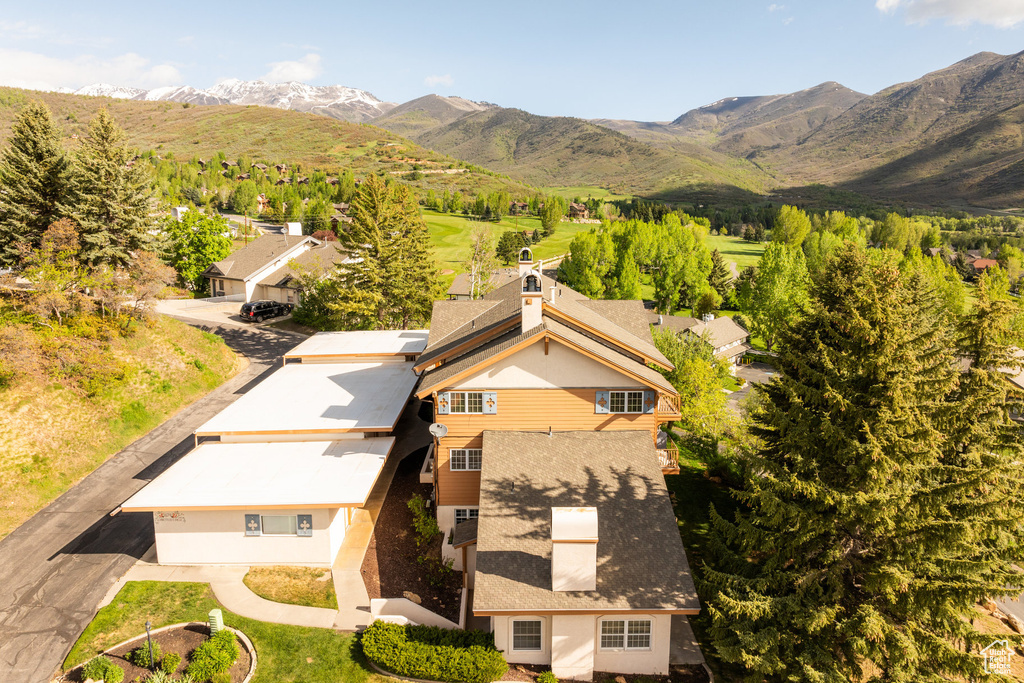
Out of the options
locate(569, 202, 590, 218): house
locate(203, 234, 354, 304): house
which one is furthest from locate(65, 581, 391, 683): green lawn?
locate(569, 202, 590, 218): house

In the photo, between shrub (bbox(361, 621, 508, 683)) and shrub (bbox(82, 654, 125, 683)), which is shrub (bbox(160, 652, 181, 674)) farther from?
shrub (bbox(361, 621, 508, 683))

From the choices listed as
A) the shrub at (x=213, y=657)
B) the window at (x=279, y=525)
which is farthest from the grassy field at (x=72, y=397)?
the shrub at (x=213, y=657)

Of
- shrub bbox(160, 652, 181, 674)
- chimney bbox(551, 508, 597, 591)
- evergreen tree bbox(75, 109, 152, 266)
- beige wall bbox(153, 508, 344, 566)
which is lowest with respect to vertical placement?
shrub bbox(160, 652, 181, 674)

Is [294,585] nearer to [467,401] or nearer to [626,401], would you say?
[467,401]

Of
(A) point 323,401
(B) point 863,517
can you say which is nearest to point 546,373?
(B) point 863,517

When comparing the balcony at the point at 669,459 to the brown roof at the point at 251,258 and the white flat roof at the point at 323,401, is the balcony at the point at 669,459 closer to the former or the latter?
the white flat roof at the point at 323,401
